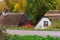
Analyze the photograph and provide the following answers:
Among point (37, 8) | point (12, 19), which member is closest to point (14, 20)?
point (12, 19)

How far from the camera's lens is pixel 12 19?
1421 inches

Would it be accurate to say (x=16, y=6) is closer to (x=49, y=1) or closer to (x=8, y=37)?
(x=49, y=1)

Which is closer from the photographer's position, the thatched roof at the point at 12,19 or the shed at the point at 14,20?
the shed at the point at 14,20

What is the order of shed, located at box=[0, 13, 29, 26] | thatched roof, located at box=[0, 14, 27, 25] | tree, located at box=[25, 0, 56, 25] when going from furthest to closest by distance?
tree, located at box=[25, 0, 56, 25] < thatched roof, located at box=[0, 14, 27, 25] < shed, located at box=[0, 13, 29, 26]

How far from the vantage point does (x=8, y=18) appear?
3631 cm

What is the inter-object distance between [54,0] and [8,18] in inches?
327

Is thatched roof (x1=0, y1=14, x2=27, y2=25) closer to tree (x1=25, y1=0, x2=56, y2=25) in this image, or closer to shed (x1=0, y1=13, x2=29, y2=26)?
shed (x1=0, y1=13, x2=29, y2=26)

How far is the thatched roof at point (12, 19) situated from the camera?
34906mm

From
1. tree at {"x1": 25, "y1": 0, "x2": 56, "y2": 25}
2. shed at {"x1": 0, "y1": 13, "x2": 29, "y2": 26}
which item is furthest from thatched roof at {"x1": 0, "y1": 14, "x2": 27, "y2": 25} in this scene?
tree at {"x1": 25, "y1": 0, "x2": 56, "y2": 25}

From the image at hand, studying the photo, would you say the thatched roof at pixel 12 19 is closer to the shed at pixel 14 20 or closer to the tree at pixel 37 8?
the shed at pixel 14 20

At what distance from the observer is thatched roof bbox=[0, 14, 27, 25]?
3491cm

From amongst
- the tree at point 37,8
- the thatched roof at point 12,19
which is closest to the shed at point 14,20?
the thatched roof at point 12,19

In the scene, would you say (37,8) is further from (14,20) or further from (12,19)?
(14,20)

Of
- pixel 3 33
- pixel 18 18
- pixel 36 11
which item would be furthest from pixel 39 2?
pixel 3 33
